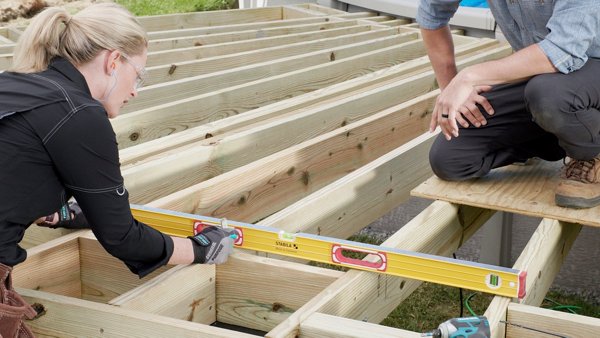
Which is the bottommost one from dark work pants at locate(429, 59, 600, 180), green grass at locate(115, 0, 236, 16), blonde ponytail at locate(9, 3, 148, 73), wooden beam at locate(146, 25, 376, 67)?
green grass at locate(115, 0, 236, 16)

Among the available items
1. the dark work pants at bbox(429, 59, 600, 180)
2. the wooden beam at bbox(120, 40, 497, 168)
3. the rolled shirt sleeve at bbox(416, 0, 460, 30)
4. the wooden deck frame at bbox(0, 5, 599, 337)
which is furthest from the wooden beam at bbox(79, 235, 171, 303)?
the rolled shirt sleeve at bbox(416, 0, 460, 30)

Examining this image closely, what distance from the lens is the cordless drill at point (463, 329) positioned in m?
2.09

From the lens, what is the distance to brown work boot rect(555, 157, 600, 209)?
3.12 meters

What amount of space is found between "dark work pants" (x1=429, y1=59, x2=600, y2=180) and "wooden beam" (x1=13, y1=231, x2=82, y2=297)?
1566 millimetres

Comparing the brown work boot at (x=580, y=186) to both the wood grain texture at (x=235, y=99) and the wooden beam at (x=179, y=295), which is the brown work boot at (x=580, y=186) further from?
the wood grain texture at (x=235, y=99)

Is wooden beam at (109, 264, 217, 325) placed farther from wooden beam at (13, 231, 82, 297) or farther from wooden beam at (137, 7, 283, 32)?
wooden beam at (137, 7, 283, 32)

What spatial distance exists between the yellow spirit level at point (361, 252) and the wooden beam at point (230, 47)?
247 centimetres

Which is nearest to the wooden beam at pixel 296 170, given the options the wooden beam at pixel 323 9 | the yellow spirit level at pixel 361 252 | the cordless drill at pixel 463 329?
the yellow spirit level at pixel 361 252

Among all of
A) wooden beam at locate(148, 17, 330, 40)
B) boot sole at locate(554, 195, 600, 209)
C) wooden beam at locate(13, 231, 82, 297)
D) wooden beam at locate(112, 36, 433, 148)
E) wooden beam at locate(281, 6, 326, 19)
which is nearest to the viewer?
wooden beam at locate(13, 231, 82, 297)

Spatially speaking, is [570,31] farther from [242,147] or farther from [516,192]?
[242,147]

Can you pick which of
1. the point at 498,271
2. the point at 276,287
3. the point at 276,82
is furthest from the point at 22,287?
the point at 276,82

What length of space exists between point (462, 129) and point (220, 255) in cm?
141

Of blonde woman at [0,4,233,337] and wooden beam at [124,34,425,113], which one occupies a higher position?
blonde woman at [0,4,233,337]

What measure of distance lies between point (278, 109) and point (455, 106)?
4.75 feet
